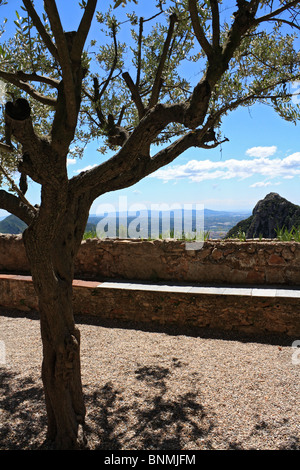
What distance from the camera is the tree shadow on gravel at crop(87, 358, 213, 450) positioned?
3.52 m

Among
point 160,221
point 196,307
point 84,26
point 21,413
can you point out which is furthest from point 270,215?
point 84,26

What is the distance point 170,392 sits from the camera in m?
4.45

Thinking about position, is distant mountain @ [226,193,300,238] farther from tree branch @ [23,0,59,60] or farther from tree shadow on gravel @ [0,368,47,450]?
tree branch @ [23,0,59,60]

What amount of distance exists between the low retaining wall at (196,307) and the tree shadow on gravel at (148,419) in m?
2.15

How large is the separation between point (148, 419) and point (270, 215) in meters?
13.3

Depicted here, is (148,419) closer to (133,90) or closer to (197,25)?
(133,90)

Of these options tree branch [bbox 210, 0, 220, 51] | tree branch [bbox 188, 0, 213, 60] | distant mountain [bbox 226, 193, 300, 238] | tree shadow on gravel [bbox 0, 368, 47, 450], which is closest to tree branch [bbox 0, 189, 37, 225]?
tree shadow on gravel [bbox 0, 368, 47, 450]

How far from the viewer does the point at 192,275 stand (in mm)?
7504

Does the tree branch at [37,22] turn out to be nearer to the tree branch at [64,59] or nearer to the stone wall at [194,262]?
the tree branch at [64,59]

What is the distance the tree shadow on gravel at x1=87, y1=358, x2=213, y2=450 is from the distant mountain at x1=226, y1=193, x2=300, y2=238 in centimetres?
1125

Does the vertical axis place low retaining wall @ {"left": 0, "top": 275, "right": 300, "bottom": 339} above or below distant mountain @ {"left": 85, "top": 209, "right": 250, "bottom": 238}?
below
